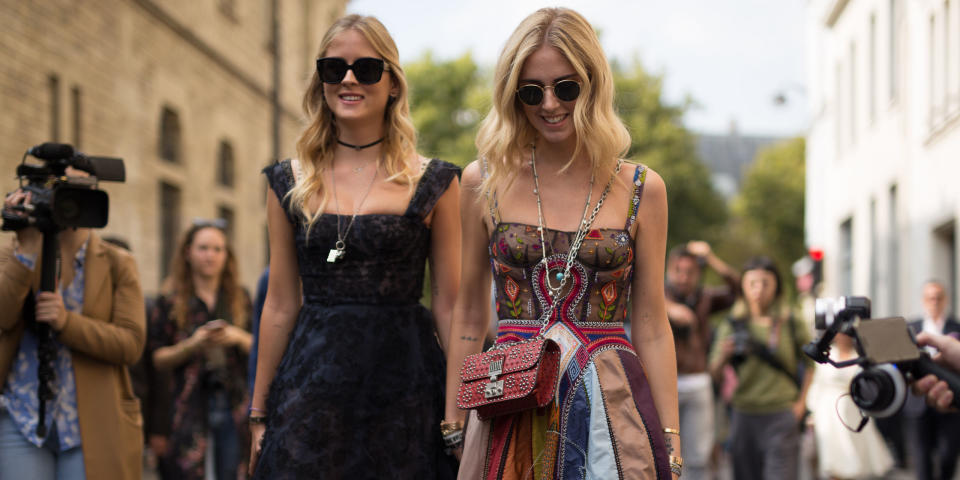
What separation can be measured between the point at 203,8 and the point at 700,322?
528 inches

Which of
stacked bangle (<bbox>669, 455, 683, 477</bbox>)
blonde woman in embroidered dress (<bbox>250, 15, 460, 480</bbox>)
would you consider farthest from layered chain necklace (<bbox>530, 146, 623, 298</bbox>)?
blonde woman in embroidered dress (<bbox>250, 15, 460, 480</bbox>)

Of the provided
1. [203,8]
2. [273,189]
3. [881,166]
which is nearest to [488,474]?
[273,189]

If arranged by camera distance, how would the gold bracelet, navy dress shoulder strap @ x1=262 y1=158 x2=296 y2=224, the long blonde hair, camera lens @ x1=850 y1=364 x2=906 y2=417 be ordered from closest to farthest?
camera lens @ x1=850 y1=364 x2=906 y2=417
the gold bracelet
navy dress shoulder strap @ x1=262 y1=158 x2=296 y2=224
the long blonde hair

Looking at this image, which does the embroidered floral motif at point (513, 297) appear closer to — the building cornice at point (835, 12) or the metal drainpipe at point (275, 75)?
the metal drainpipe at point (275, 75)

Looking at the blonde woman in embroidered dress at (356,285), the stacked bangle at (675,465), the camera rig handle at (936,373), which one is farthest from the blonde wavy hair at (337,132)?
the camera rig handle at (936,373)

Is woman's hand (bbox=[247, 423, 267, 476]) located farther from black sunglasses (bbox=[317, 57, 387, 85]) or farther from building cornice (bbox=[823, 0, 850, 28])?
building cornice (bbox=[823, 0, 850, 28])

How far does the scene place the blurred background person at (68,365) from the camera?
5312 mm

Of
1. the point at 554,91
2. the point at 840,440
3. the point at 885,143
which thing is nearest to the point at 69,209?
the point at 554,91

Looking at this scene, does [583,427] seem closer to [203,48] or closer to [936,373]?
[936,373]

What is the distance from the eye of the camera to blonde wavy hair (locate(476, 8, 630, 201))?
4.15 m

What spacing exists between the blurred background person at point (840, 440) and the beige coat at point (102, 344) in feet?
22.0

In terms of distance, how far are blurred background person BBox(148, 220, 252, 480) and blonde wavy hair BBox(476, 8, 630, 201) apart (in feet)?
13.2

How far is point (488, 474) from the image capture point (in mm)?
4012

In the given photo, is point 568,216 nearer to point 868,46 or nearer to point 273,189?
point 273,189
